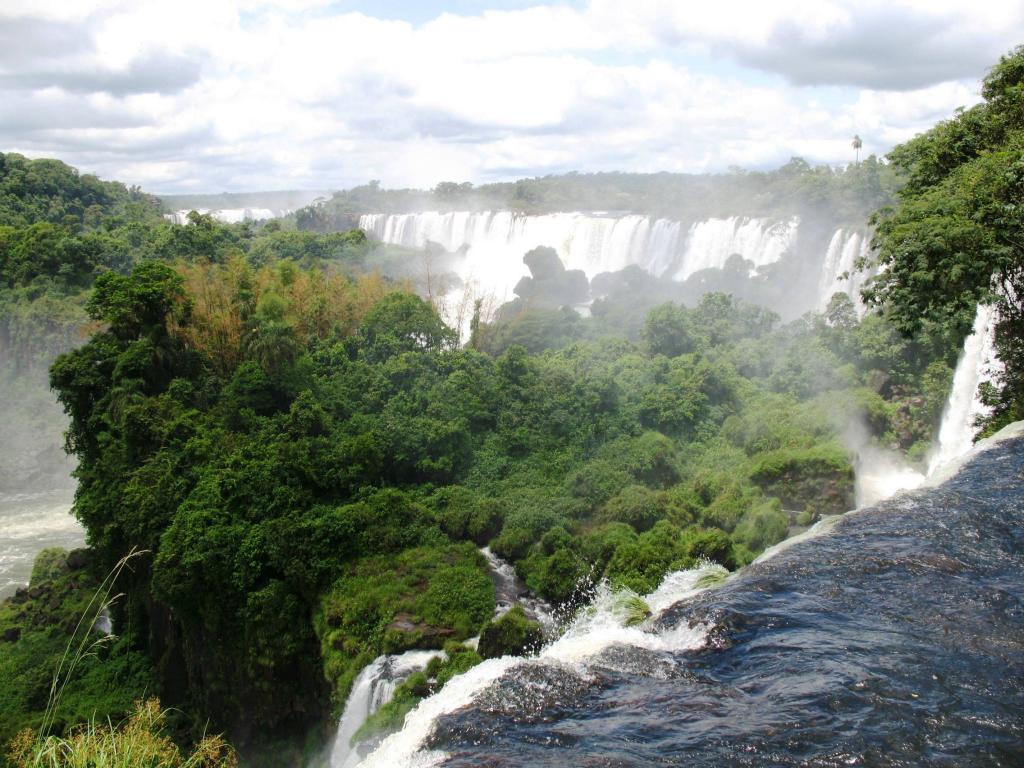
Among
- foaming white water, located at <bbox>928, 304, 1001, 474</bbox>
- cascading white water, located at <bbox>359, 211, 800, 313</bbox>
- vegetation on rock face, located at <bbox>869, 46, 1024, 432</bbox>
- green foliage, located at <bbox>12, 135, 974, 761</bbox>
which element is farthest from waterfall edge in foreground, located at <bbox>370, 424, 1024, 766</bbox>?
cascading white water, located at <bbox>359, 211, 800, 313</bbox>

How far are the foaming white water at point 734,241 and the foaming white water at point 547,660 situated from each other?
27.5m

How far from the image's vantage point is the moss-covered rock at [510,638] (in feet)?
35.0

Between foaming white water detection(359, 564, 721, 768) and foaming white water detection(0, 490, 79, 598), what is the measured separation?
16919 millimetres

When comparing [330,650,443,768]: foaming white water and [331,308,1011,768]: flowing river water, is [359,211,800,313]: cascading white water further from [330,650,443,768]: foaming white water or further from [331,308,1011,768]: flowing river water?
[331,308,1011,768]: flowing river water

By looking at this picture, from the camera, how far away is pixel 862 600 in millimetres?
8031

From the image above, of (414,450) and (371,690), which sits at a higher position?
(414,450)

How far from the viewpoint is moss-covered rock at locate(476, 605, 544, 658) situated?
35.0 feet

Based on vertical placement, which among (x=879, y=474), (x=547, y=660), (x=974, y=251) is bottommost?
(x=879, y=474)

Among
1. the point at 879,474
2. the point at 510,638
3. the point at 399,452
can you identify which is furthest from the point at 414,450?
the point at 879,474

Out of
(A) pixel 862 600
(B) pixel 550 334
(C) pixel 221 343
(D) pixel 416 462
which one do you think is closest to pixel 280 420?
(D) pixel 416 462

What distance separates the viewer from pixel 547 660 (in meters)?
7.52

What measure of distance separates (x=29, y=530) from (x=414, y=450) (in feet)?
49.4

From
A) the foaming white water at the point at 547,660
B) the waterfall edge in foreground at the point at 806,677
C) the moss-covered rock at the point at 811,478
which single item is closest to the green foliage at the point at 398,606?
the foaming white water at the point at 547,660

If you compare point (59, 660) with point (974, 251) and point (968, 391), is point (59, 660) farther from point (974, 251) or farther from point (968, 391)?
point (968, 391)
